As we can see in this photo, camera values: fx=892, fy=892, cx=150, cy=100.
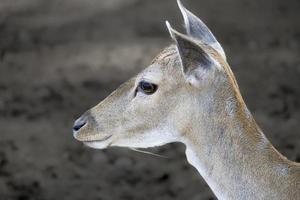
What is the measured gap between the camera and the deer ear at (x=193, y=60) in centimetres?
379

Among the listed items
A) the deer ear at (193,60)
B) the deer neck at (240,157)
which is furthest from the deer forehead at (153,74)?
the deer neck at (240,157)

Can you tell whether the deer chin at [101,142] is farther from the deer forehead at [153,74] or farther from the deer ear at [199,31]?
the deer ear at [199,31]

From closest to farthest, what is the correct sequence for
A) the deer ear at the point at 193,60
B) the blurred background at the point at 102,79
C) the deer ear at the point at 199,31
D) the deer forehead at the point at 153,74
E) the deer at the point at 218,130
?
the deer ear at the point at 193,60 → the deer at the point at 218,130 → the deer forehead at the point at 153,74 → the deer ear at the point at 199,31 → the blurred background at the point at 102,79

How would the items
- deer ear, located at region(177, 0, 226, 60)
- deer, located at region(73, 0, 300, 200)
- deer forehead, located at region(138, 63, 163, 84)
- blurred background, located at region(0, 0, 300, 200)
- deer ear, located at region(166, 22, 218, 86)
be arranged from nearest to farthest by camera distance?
1. deer ear, located at region(166, 22, 218, 86)
2. deer, located at region(73, 0, 300, 200)
3. deer forehead, located at region(138, 63, 163, 84)
4. deer ear, located at region(177, 0, 226, 60)
5. blurred background, located at region(0, 0, 300, 200)

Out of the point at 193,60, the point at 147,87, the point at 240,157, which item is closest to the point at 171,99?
the point at 147,87

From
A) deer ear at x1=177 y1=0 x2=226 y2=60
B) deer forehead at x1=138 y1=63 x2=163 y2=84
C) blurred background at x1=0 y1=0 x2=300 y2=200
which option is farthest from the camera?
blurred background at x1=0 y1=0 x2=300 y2=200

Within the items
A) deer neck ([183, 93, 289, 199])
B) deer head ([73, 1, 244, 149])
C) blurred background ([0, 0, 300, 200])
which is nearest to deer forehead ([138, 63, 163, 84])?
deer head ([73, 1, 244, 149])

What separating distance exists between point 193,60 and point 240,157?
0.48 m

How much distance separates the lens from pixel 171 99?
13.2ft

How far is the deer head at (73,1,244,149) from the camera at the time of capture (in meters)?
3.93

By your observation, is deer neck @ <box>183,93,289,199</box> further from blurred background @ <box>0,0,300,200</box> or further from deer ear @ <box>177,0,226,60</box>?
blurred background @ <box>0,0,300,200</box>

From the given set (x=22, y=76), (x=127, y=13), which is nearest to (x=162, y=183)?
(x=22, y=76)

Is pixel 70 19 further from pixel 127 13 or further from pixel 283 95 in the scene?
pixel 283 95

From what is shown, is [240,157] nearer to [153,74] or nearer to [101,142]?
[153,74]
